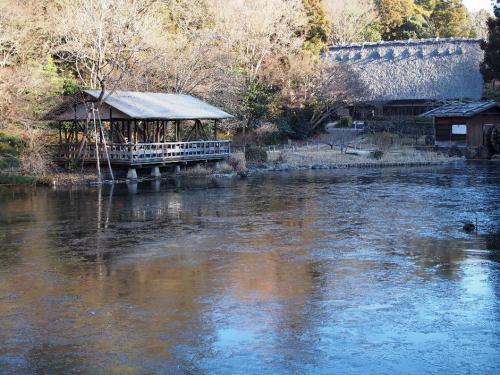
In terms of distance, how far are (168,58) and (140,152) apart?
1044 centimetres

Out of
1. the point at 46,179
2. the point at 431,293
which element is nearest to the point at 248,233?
the point at 431,293

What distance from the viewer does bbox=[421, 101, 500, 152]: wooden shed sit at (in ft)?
129

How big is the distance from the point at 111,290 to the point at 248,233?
587 cm

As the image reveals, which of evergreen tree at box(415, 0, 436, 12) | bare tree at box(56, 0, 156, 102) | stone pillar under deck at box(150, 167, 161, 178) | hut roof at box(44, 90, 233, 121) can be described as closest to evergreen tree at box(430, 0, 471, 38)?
evergreen tree at box(415, 0, 436, 12)

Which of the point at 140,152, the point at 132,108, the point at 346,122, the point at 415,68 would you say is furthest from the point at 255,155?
the point at 415,68

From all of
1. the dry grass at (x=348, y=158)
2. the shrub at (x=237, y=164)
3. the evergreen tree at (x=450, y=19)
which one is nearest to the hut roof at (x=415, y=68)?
the dry grass at (x=348, y=158)

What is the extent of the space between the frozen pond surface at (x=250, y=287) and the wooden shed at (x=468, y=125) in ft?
59.3

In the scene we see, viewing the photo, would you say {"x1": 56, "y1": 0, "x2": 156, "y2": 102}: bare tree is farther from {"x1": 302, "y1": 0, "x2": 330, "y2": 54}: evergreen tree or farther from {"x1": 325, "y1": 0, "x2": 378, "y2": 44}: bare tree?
{"x1": 325, "y1": 0, "x2": 378, "y2": 44}: bare tree

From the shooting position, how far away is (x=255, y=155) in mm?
35875

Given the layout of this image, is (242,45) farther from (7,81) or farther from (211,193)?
(211,193)

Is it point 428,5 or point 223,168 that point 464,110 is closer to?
point 223,168

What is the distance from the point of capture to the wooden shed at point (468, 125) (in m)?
39.4

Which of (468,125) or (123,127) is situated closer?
(123,127)

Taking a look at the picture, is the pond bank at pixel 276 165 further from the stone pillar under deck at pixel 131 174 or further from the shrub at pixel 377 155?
the stone pillar under deck at pixel 131 174
